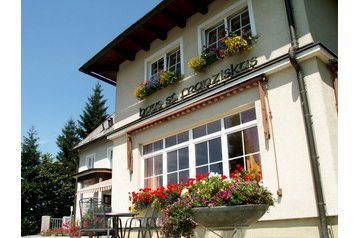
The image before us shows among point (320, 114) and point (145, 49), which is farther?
point (145, 49)

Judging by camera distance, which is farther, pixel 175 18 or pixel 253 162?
pixel 175 18

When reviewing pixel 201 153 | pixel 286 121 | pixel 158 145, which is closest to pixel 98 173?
pixel 158 145

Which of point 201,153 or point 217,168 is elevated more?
point 201,153

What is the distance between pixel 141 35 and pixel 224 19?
11.2 feet

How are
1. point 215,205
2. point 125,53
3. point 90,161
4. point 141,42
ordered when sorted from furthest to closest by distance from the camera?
point 90,161 < point 125,53 < point 141,42 < point 215,205

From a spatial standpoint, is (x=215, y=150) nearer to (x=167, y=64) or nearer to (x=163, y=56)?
(x=167, y=64)

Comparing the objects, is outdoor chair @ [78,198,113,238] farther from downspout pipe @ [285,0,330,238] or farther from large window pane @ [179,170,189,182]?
downspout pipe @ [285,0,330,238]

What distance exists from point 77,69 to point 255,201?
1038cm

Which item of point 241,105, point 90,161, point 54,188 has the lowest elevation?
point 54,188

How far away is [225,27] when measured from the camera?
912 cm

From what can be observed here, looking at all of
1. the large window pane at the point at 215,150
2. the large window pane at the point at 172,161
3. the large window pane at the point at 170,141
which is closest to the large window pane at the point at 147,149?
the large window pane at the point at 170,141

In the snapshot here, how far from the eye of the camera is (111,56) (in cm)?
1259
